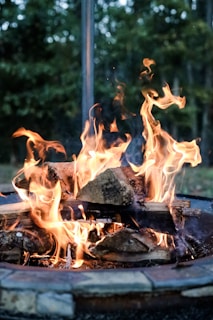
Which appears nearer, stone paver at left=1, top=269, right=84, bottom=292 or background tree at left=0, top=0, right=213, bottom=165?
stone paver at left=1, top=269, right=84, bottom=292

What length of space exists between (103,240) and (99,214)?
0.97 ft

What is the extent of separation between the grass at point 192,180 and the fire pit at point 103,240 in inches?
101

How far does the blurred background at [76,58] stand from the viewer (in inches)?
286

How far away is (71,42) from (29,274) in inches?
258

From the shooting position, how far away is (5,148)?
8.26 metres

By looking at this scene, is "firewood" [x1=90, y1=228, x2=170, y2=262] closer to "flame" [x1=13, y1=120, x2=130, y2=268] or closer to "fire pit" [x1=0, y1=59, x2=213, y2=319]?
"fire pit" [x1=0, y1=59, x2=213, y2=319]

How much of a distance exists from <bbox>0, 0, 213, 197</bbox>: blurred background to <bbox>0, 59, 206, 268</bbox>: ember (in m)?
4.28

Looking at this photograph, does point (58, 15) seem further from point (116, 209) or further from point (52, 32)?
point (116, 209)

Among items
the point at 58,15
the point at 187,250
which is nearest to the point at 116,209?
the point at 187,250

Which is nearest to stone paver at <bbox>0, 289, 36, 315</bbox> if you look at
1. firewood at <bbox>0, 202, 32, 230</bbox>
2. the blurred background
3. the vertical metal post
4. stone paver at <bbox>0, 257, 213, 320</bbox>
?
stone paver at <bbox>0, 257, 213, 320</bbox>

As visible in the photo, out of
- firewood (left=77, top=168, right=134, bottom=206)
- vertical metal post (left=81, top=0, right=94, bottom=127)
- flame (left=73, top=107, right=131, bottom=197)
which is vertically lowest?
firewood (left=77, top=168, right=134, bottom=206)

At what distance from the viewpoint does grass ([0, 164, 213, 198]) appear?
5338 mm

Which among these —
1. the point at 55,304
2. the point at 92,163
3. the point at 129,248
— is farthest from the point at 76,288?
the point at 92,163

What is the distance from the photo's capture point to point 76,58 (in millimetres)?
7848
